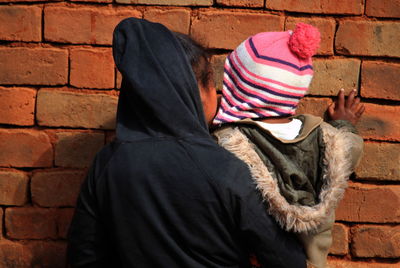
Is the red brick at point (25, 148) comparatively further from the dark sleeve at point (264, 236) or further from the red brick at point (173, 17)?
the dark sleeve at point (264, 236)

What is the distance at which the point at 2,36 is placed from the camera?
257 centimetres

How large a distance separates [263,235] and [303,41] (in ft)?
2.47

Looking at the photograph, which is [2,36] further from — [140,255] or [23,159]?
[140,255]

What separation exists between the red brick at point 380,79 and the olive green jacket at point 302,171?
656mm

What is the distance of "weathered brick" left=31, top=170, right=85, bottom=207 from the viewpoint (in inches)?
104

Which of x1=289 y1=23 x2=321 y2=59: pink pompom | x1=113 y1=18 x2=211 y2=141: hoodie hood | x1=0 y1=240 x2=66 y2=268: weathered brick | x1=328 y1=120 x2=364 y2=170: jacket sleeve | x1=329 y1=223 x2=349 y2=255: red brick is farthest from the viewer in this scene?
x1=0 y1=240 x2=66 y2=268: weathered brick

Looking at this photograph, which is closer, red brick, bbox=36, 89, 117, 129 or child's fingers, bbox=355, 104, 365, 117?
child's fingers, bbox=355, 104, 365, 117

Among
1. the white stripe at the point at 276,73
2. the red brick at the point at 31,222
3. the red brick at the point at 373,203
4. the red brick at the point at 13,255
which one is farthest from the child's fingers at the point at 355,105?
the red brick at the point at 13,255

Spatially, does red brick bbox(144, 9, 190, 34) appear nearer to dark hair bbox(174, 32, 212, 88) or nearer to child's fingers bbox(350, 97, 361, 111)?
dark hair bbox(174, 32, 212, 88)

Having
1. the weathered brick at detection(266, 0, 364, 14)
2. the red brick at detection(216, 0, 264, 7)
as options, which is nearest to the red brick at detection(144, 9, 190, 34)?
the red brick at detection(216, 0, 264, 7)

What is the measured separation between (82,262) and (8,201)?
1.08 metres

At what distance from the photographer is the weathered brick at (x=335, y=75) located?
2512 millimetres

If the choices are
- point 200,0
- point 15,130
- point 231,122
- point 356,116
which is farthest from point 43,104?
point 356,116

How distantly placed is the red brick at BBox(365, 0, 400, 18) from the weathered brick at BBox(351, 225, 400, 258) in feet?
3.56
